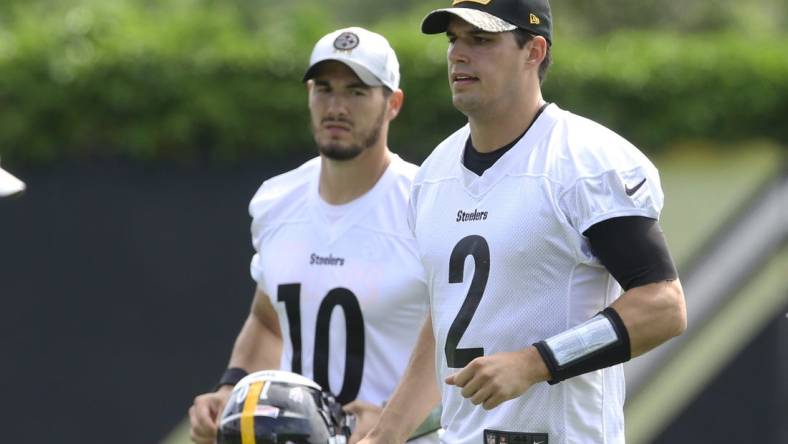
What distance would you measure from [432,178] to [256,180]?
3884mm

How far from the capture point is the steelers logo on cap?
197 inches

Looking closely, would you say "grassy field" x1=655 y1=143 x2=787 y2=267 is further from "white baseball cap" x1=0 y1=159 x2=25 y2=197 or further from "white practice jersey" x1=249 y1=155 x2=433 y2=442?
"white baseball cap" x1=0 y1=159 x2=25 y2=197

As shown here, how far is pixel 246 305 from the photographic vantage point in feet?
26.2

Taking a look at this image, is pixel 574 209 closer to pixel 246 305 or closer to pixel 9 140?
pixel 246 305

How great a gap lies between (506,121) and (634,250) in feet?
2.05

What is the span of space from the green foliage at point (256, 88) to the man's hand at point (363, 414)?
3.20 meters

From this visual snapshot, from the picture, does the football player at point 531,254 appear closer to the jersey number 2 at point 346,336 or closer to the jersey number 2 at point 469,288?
the jersey number 2 at point 469,288

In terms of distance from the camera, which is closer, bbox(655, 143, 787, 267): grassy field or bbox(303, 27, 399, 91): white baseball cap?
bbox(303, 27, 399, 91): white baseball cap

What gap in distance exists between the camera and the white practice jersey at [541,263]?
363 cm

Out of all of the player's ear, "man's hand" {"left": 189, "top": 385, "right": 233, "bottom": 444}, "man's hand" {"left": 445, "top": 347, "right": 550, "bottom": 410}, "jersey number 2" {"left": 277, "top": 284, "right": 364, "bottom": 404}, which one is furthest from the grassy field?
"man's hand" {"left": 445, "top": 347, "right": 550, "bottom": 410}

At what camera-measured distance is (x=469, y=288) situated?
12.6 ft

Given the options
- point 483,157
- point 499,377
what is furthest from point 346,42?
point 499,377

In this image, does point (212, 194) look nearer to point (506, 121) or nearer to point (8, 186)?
point (8, 186)

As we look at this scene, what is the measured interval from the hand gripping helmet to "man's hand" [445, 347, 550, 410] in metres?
0.85
